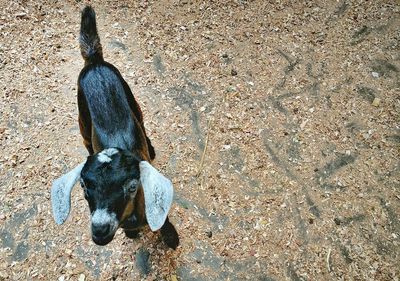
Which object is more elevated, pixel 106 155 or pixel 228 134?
pixel 106 155

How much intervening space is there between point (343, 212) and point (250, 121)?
4.68 ft

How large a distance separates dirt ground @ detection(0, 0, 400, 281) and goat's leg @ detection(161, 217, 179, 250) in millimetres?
75

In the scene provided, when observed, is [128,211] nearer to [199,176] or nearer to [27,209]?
[199,176]

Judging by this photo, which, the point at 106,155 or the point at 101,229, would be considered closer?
the point at 101,229

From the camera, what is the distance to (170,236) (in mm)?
3719

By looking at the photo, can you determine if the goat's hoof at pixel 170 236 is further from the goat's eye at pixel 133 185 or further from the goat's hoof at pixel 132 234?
the goat's eye at pixel 133 185

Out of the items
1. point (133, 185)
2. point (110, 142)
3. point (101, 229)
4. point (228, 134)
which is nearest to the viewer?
point (101, 229)

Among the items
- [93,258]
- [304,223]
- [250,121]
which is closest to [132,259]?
[93,258]

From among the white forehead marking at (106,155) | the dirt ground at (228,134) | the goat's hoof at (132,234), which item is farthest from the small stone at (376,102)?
the white forehead marking at (106,155)

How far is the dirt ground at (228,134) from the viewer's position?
365 centimetres

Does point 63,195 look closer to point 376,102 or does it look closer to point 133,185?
point 133,185

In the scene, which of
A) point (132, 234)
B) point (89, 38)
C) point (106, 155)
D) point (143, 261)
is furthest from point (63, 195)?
point (89, 38)

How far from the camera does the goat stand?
2.63m

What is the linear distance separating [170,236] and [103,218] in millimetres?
1268
